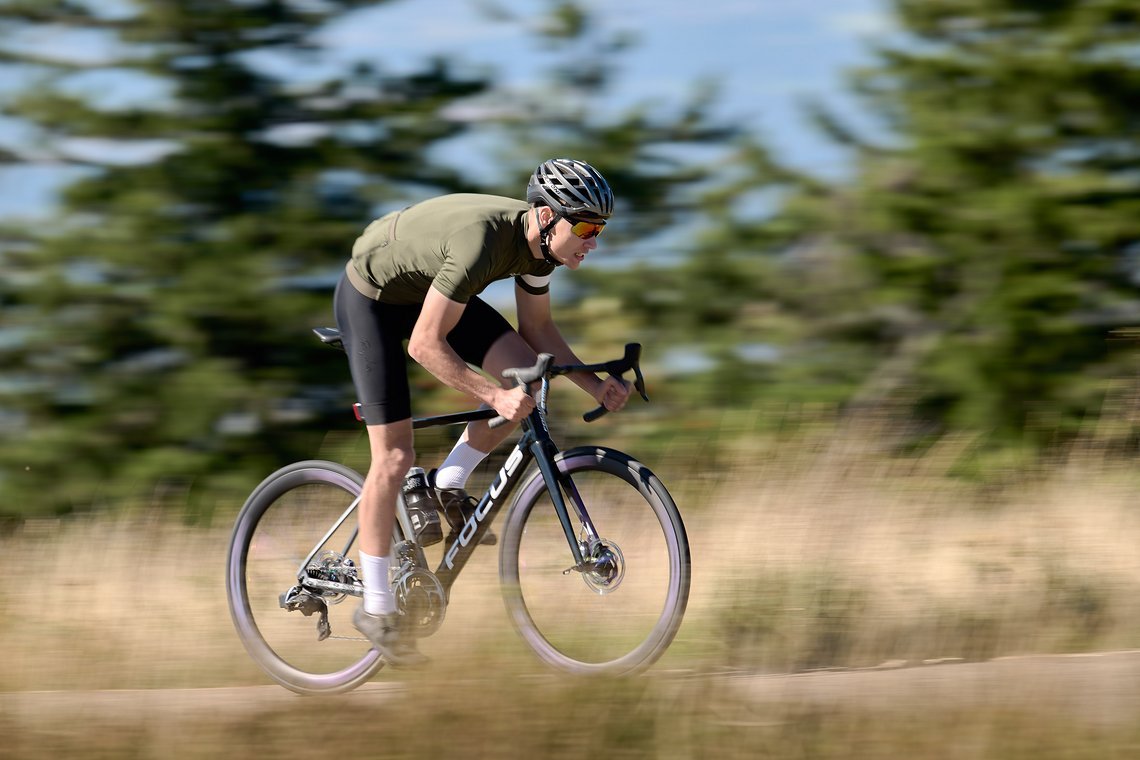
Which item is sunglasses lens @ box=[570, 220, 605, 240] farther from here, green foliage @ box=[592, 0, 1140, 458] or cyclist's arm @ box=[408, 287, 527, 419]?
green foliage @ box=[592, 0, 1140, 458]

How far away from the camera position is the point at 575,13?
9.59 meters

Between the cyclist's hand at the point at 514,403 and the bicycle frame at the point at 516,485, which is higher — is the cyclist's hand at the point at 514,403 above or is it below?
above

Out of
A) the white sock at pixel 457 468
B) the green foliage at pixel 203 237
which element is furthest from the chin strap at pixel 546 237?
the green foliage at pixel 203 237

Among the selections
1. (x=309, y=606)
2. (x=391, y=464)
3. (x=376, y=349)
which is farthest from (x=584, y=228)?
(x=309, y=606)

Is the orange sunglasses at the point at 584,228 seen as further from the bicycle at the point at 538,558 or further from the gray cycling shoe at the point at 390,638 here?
the gray cycling shoe at the point at 390,638

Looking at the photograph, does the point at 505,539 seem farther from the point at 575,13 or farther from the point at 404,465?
the point at 575,13

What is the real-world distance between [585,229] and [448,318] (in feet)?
1.71

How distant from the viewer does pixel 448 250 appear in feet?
14.5

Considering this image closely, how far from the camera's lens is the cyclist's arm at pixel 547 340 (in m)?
4.71

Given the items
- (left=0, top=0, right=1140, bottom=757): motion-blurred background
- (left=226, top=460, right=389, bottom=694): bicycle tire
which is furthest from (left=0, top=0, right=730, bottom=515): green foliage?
(left=226, top=460, right=389, bottom=694): bicycle tire

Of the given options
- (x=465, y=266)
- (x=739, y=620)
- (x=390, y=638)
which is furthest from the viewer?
(x=739, y=620)

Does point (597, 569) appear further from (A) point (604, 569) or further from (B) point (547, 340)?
(B) point (547, 340)

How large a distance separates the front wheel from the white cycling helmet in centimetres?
78

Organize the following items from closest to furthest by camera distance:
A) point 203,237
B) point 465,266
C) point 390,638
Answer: point 465,266 < point 390,638 < point 203,237
